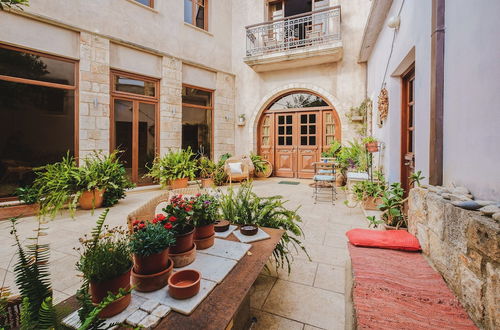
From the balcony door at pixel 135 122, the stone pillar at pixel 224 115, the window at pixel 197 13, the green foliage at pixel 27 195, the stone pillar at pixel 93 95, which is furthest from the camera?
the stone pillar at pixel 224 115

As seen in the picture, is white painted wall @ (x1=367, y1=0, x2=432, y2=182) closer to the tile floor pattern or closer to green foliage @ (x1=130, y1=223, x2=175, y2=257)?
the tile floor pattern

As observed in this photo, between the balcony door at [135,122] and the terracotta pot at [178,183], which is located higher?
the balcony door at [135,122]

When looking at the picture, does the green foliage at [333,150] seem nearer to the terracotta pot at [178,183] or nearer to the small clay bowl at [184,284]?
the terracotta pot at [178,183]

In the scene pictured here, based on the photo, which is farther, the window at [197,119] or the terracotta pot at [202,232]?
the window at [197,119]

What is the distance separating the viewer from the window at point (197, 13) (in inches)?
271

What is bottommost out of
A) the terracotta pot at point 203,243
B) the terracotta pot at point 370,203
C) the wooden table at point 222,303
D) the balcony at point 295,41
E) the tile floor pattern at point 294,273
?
the tile floor pattern at point 294,273

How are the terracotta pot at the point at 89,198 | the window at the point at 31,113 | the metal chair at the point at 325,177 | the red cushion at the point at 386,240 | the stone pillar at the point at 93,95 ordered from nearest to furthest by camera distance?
1. the red cushion at the point at 386,240
2. the terracotta pot at the point at 89,198
3. the window at the point at 31,113
4. the metal chair at the point at 325,177
5. the stone pillar at the point at 93,95

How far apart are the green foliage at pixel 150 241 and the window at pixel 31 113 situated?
195 inches

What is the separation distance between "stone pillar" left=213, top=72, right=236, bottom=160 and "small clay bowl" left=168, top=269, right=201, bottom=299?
266 inches

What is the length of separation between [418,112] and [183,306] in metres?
2.61

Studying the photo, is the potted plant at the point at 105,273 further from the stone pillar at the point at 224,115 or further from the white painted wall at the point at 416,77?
the stone pillar at the point at 224,115

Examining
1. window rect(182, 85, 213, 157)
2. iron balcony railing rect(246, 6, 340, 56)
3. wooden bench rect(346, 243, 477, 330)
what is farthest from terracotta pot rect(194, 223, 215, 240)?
iron balcony railing rect(246, 6, 340, 56)

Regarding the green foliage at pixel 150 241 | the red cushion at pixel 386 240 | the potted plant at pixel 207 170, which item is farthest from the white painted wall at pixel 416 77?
the potted plant at pixel 207 170

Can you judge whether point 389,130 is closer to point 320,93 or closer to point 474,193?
point 474,193
